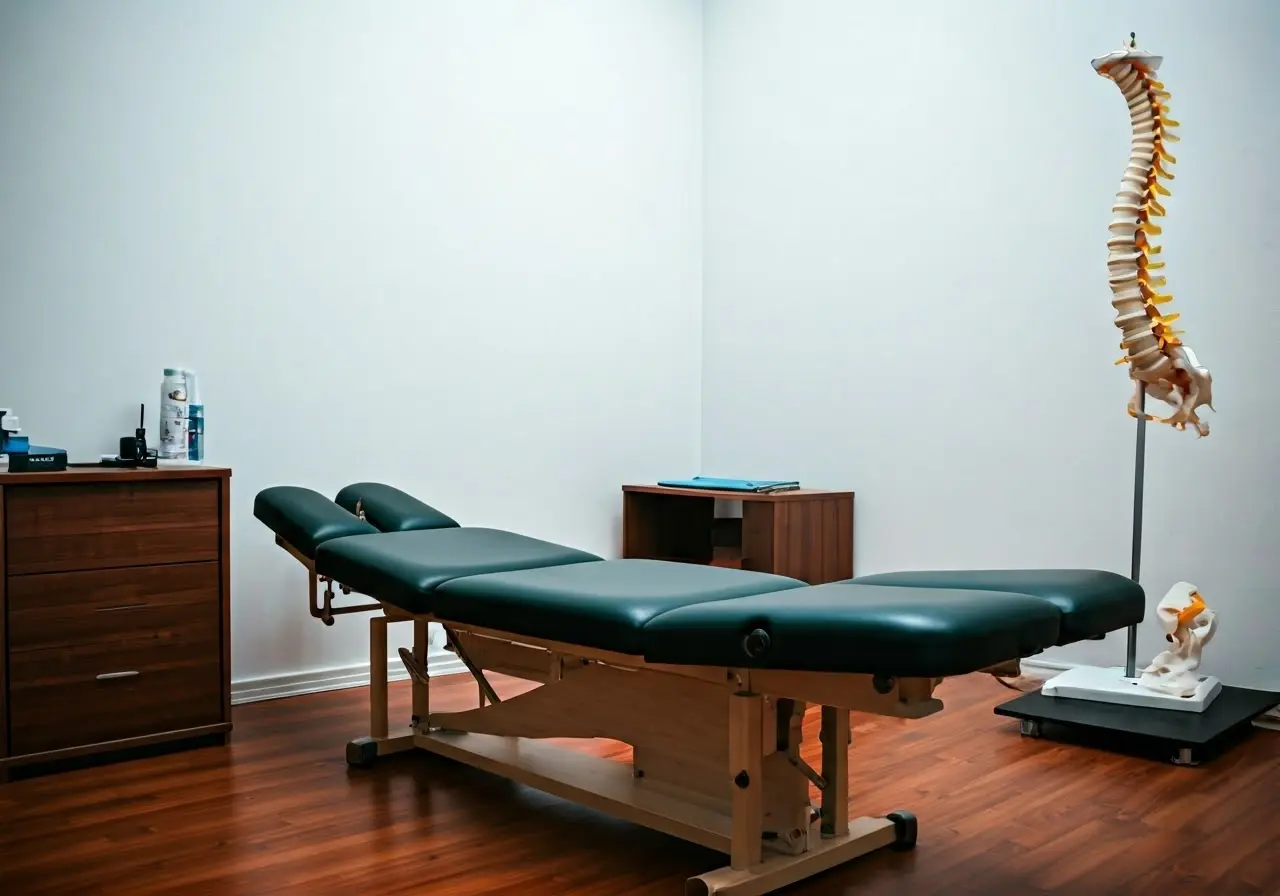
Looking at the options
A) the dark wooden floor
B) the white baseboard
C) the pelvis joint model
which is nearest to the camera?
the dark wooden floor

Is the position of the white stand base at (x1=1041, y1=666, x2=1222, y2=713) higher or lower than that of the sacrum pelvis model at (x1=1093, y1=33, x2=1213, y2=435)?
lower

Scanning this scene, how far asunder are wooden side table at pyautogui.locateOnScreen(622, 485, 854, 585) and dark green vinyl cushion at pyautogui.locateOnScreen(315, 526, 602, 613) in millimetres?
1105

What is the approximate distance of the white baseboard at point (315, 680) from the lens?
304cm

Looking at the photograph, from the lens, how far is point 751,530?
11.4 ft

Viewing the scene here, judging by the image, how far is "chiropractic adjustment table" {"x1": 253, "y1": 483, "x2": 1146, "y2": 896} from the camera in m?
1.49

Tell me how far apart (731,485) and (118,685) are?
1.81 m

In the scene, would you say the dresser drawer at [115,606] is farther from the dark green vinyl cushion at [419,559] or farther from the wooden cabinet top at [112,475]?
the dark green vinyl cushion at [419,559]

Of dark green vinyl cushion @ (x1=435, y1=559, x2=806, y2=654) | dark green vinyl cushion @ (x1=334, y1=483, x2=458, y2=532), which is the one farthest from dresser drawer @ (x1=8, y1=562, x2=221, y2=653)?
dark green vinyl cushion @ (x1=435, y1=559, x2=806, y2=654)

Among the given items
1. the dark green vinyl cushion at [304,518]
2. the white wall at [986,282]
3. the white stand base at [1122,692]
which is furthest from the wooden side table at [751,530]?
the dark green vinyl cushion at [304,518]

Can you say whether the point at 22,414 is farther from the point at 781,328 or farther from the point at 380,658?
the point at 781,328

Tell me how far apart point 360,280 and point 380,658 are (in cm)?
123

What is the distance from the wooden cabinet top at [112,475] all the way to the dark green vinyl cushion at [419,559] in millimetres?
379

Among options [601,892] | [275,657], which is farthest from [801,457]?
[601,892]

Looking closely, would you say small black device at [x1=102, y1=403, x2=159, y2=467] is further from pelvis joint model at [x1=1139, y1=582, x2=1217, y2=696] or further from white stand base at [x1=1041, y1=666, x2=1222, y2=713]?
pelvis joint model at [x1=1139, y1=582, x2=1217, y2=696]
